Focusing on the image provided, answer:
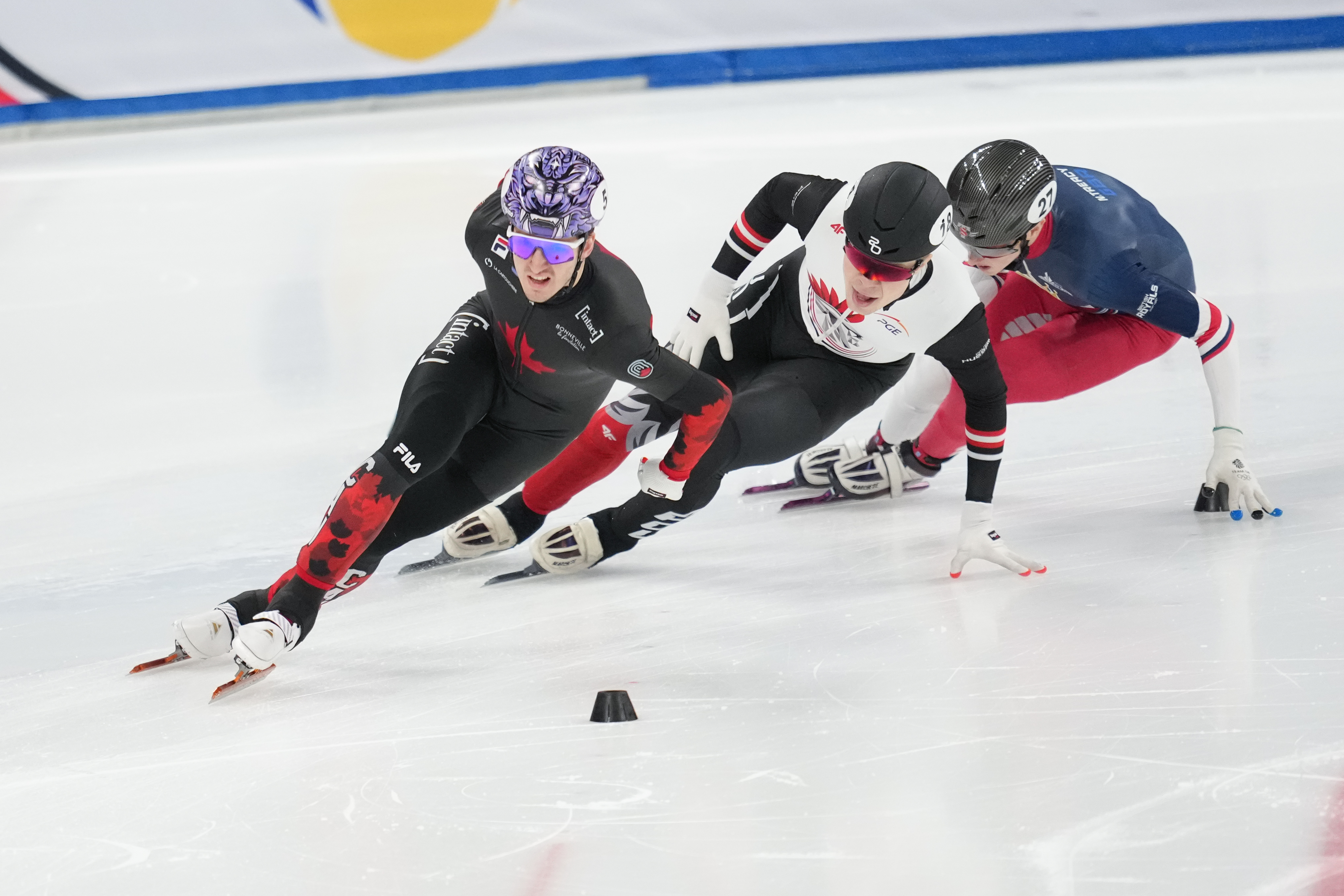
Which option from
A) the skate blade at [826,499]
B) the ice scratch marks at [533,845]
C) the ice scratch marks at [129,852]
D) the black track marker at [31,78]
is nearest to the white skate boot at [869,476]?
the skate blade at [826,499]

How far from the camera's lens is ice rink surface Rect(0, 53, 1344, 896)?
73.4 inches

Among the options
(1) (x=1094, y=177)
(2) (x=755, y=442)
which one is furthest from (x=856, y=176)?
(2) (x=755, y=442)

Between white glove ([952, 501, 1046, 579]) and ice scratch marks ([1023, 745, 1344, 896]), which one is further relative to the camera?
white glove ([952, 501, 1046, 579])

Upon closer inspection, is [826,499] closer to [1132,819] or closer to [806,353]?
[806,353]

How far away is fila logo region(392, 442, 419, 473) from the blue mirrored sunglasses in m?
0.45

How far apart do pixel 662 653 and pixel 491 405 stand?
2.53 feet

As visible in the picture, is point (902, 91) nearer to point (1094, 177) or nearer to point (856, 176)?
point (856, 176)

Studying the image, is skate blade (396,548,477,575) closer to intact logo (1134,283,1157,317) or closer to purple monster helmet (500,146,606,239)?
purple monster helmet (500,146,606,239)

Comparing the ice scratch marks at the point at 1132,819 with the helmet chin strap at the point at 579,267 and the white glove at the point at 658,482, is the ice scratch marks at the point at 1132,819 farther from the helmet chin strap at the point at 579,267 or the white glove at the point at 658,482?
the helmet chin strap at the point at 579,267

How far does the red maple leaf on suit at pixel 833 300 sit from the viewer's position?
3.14m

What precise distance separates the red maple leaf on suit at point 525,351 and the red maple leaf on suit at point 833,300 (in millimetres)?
704

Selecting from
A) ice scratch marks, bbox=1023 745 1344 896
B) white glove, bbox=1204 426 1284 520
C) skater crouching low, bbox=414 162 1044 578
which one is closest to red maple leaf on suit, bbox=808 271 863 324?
skater crouching low, bbox=414 162 1044 578

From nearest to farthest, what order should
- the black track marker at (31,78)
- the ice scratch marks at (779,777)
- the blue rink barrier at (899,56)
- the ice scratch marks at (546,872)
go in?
1. the ice scratch marks at (546,872)
2. the ice scratch marks at (779,777)
3. the black track marker at (31,78)
4. the blue rink barrier at (899,56)

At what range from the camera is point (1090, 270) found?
333cm
